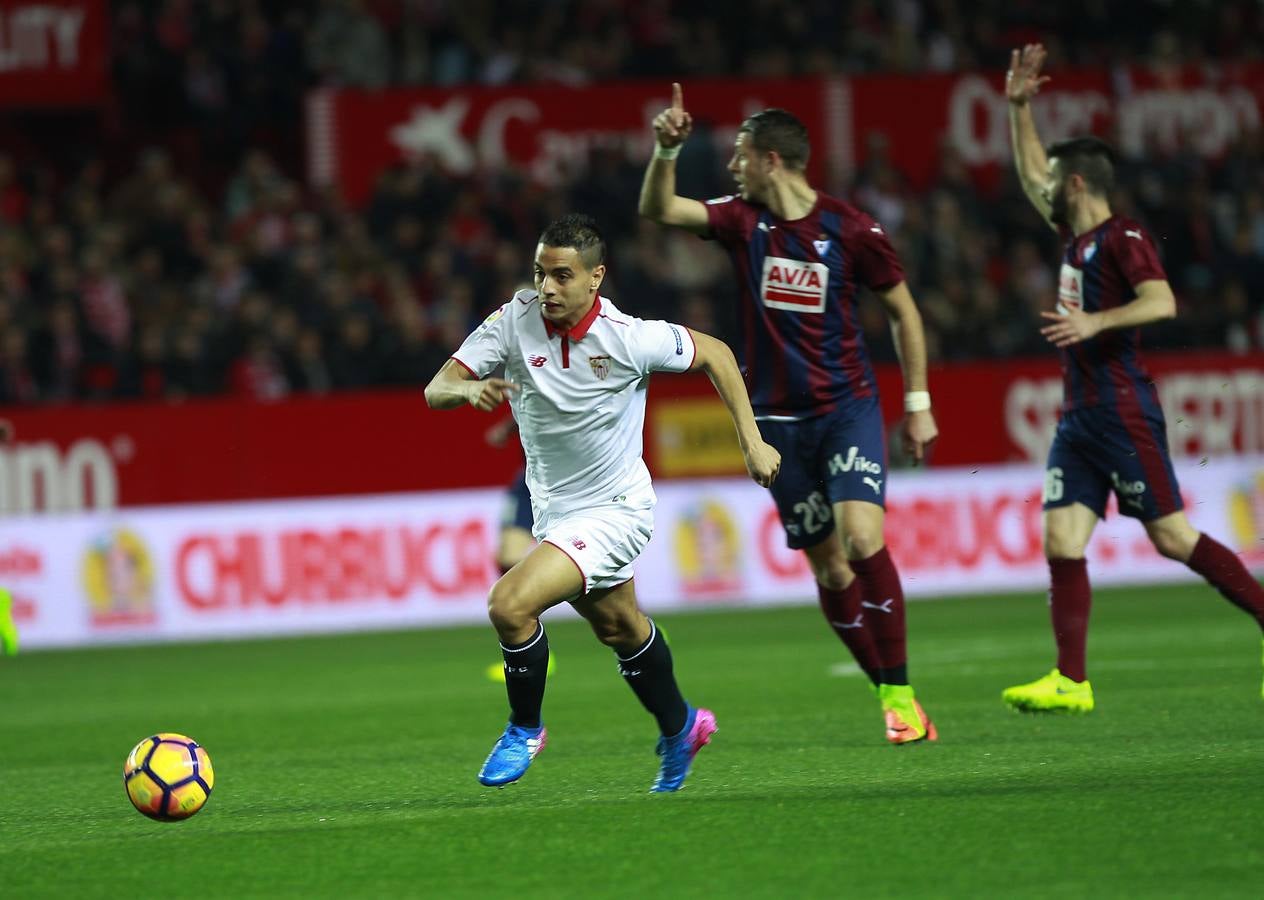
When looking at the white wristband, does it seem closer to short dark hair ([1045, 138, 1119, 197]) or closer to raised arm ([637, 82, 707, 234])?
raised arm ([637, 82, 707, 234])

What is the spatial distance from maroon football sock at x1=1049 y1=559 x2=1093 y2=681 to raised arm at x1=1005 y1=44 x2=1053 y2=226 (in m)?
1.45

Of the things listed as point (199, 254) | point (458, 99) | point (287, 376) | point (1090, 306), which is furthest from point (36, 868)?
point (458, 99)

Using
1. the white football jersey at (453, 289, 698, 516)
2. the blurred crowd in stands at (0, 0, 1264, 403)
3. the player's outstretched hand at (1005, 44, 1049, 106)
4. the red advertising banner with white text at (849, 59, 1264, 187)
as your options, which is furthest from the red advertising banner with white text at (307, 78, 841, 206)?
the white football jersey at (453, 289, 698, 516)

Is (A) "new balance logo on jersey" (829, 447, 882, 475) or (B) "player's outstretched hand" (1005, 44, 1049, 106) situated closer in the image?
(A) "new balance logo on jersey" (829, 447, 882, 475)

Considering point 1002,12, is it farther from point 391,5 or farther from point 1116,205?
point 391,5

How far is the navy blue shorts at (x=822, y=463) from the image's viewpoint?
7.71m

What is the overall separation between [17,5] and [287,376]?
506 cm

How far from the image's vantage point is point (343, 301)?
55.4ft

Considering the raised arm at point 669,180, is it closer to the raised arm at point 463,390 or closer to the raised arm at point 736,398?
the raised arm at point 736,398

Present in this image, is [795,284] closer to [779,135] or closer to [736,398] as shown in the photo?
[779,135]

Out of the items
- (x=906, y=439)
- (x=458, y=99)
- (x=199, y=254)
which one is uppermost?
(x=458, y=99)

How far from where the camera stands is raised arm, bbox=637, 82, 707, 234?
724cm

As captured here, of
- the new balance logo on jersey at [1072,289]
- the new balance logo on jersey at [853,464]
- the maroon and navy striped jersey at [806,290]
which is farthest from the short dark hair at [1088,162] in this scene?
the new balance logo on jersey at [853,464]

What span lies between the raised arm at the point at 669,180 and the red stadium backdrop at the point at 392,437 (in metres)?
8.88
